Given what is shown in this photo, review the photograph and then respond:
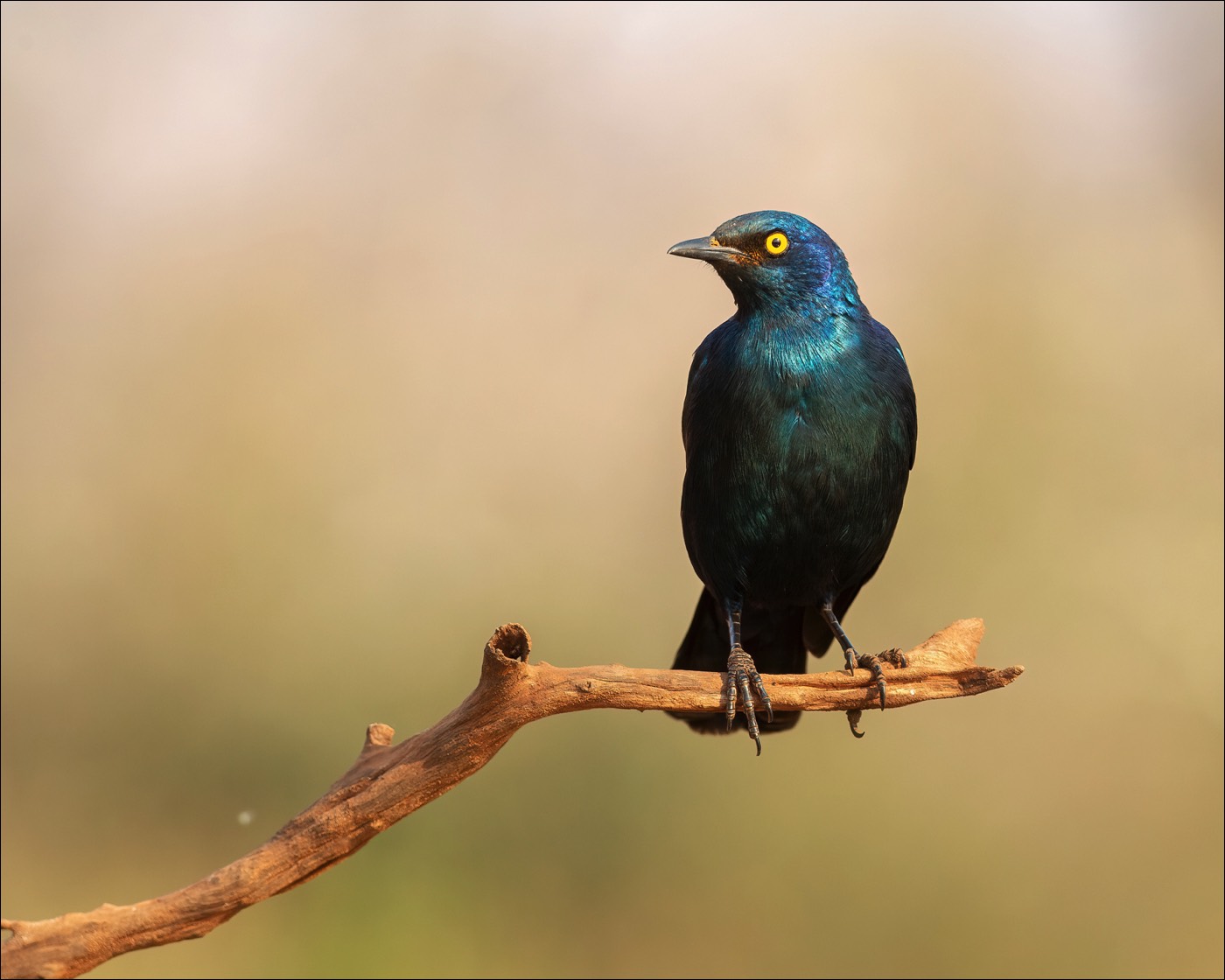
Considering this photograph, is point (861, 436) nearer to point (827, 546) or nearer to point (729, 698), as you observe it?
point (827, 546)

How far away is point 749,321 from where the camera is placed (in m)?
4.36

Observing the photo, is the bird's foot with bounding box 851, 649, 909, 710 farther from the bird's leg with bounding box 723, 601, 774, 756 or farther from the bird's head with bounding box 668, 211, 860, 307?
the bird's head with bounding box 668, 211, 860, 307

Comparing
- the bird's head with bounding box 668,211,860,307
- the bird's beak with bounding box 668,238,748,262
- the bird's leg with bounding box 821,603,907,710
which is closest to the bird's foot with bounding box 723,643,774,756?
the bird's leg with bounding box 821,603,907,710

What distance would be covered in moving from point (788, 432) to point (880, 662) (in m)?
0.86

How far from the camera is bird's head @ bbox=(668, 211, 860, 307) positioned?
4270 millimetres

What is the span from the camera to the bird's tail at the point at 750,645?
4.88m

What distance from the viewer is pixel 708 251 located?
4.23 meters

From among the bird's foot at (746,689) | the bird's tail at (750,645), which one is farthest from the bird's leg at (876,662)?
the bird's tail at (750,645)

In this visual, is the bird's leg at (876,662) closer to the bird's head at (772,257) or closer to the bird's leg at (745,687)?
the bird's leg at (745,687)

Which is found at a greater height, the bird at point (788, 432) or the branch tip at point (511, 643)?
the bird at point (788, 432)

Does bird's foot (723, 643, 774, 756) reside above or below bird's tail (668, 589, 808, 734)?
below

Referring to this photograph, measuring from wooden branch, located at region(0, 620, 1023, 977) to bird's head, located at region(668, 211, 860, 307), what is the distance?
1.32 metres

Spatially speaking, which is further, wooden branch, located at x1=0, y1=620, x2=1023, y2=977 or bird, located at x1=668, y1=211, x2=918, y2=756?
bird, located at x1=668, y1=211, x2=918, y2=756

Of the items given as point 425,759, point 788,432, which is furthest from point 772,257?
point 425,759
